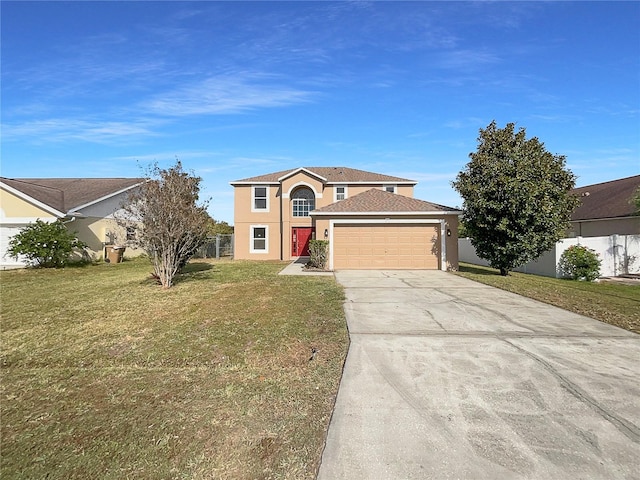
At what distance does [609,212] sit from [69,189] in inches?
1327

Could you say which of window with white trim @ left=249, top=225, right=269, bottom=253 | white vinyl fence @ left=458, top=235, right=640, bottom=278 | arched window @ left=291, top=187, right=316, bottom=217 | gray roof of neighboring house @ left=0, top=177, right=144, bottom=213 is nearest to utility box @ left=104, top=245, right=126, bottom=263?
gray roof of neighboring house @ left=0, top=177, right=144, bottom=213

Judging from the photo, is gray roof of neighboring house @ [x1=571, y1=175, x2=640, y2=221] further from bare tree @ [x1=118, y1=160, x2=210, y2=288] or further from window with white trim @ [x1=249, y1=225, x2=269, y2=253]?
bare tree @ [x1=118, y1=160, x2=210, y2=288]

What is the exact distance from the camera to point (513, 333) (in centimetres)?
601

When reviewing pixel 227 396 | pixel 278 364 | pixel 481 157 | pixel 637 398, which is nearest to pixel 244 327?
pixel 278 364

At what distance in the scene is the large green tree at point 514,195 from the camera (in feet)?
42.9

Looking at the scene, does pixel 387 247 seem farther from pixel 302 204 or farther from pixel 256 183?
pixel 256 183

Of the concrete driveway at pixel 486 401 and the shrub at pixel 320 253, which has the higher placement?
the shrub at pixel 320 253

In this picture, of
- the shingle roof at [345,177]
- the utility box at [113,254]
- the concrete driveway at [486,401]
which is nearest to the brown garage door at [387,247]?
the shingle roof at [345,177]

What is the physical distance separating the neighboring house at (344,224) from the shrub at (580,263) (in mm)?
4461

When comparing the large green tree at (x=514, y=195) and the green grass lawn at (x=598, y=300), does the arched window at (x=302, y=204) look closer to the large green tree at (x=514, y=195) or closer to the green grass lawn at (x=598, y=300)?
the large green tree at (x=514, y=195)

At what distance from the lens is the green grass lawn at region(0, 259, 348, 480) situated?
2.72 meters

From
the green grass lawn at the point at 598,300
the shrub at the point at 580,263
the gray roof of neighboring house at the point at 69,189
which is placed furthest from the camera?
the gray roof of neighboring house at the point at 69,189

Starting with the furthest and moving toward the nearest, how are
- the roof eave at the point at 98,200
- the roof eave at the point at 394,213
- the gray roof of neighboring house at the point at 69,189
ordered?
1. the gray roof of neighboring house at the point at 69,189
2. the roof eave at the point at 98,200
3. the roof eave at the point at 394,213

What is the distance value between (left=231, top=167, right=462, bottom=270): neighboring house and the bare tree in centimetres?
699
